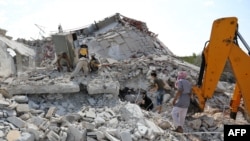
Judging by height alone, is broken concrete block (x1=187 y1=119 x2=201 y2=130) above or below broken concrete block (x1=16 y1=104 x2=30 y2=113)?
below

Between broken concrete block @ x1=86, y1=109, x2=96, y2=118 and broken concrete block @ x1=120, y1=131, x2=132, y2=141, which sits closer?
broken concrete block @ x1=120, y1=131, x2=132, y2=141

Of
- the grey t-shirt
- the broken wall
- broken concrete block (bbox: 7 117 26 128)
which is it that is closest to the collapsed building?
broken concrete block (bbox: 7 117 26 128)

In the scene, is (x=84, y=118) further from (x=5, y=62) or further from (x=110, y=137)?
(x=5, y=62)

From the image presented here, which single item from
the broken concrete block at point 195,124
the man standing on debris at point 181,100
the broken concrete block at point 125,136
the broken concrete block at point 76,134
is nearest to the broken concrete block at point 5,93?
the broken concrete block at point 76,134

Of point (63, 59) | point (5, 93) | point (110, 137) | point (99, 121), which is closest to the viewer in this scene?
point (110, 137)

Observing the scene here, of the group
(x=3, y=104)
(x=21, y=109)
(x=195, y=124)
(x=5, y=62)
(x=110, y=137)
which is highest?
(x=5, y=62)

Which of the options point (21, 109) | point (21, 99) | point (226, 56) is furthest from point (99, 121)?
point (226, 56)

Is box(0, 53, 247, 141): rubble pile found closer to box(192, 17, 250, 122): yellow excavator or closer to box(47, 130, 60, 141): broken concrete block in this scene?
box(47, 130, 60, 141): broken concrete block

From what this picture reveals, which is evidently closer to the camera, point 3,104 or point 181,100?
point 3,104

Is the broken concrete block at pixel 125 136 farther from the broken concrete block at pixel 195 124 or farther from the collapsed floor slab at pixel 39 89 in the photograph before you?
the collapsed floor slab at pixel 39 89

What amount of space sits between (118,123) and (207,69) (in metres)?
2.34

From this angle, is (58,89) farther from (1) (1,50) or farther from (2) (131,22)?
(2) (131,22)

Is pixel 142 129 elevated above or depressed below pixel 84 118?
below

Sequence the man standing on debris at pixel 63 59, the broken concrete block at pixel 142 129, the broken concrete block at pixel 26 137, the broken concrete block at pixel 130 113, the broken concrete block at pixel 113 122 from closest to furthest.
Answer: the broken concrete block at pixel 26 137 → the broken concrete block at pixel 142 129 → the broken concrete block at pixel 113 122 → the broken concrete block at pixel 130 113 → the man standing on debris at pixel 63 59
